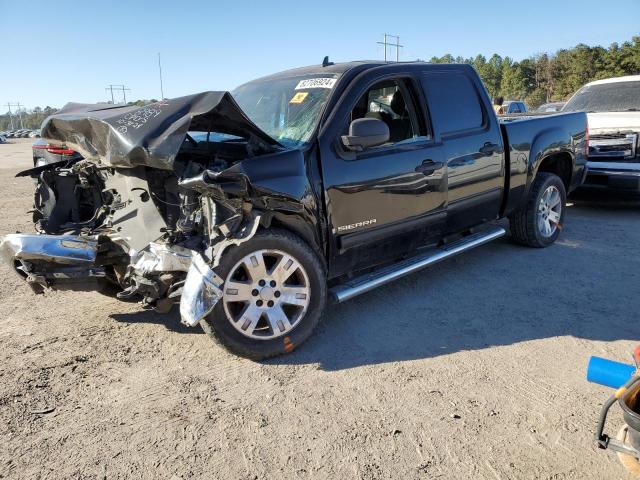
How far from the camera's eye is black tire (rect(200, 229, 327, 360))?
3203mm

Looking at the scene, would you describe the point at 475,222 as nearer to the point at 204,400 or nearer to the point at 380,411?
the point at 380,411

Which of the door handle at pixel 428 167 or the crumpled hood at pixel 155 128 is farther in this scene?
the door handle at pixel 428 167

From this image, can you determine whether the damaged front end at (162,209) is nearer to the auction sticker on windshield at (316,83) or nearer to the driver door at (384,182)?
the driver door at (384,182)

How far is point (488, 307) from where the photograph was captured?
4180 millimetres

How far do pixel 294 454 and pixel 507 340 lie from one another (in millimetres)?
1869

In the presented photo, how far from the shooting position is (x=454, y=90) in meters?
4.69

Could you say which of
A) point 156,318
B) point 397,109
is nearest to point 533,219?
point 397,109

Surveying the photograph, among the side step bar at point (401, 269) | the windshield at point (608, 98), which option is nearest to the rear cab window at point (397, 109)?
the side step bar at point (401, 269)

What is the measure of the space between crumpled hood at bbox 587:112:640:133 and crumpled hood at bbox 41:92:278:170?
21.3 ft

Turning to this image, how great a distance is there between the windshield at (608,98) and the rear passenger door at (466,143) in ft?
16.0

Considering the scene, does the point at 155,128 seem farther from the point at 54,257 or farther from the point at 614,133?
the point at 614,133

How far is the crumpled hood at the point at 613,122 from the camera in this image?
7.65m

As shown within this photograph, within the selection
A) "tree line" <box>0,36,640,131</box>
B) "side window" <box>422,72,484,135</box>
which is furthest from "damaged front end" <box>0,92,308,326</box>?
"tree line" <box>0,36,640,131</box>

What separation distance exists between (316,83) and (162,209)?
157 cm
